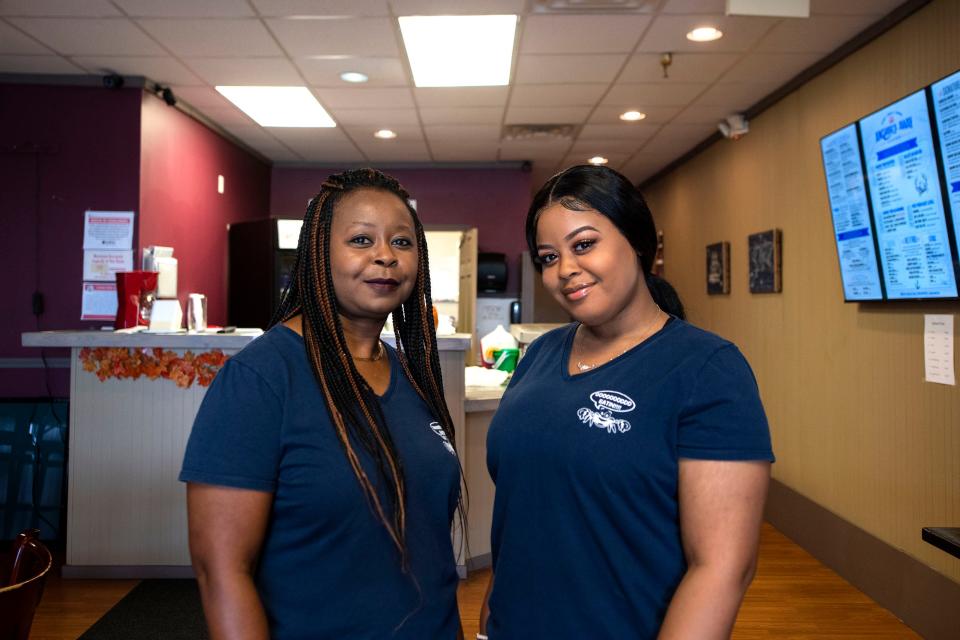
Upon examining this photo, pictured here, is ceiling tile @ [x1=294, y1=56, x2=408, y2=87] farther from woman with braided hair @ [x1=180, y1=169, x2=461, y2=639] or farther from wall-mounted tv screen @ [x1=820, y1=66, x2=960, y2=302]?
woman with braided hair @ [x1=180, y1=169, x2=461, y2=639]

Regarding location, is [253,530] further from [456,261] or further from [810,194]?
[456,261]

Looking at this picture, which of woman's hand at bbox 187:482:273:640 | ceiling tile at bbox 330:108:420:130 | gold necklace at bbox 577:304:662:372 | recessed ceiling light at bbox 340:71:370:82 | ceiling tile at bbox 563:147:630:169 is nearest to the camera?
woman's hand at bbox 187:482:273:640

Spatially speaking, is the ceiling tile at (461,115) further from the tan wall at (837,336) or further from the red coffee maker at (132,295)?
the red coffee maker at (132,295)

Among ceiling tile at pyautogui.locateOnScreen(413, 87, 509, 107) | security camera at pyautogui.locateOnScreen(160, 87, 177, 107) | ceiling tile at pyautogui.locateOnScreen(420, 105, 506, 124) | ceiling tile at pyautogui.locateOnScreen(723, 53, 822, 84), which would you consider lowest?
security camera at pyautogui.locateOnScreen(160, 87, 177, 107)

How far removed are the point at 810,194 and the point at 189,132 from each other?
4147mm

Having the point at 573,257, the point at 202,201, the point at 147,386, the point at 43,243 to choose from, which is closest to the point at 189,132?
the point at 202,201

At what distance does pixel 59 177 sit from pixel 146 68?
905 millimetres

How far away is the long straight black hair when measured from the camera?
127 centimetres

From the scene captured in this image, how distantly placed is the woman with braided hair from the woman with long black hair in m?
0.15

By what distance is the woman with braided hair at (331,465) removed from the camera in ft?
3.57

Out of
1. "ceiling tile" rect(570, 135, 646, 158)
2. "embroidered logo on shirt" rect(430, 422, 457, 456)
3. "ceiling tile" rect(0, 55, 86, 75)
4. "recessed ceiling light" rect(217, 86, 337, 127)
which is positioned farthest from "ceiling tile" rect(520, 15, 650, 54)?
"embroidered logo on shirt" rect(430, 422, 457, 456)

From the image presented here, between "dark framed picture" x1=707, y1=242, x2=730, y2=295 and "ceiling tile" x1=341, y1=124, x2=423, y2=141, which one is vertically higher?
"ceiling tile" x1=341, y1=124, x2=423, y2=141

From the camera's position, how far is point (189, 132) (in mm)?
5441

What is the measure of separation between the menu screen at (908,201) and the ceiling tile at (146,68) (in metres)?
3.66
